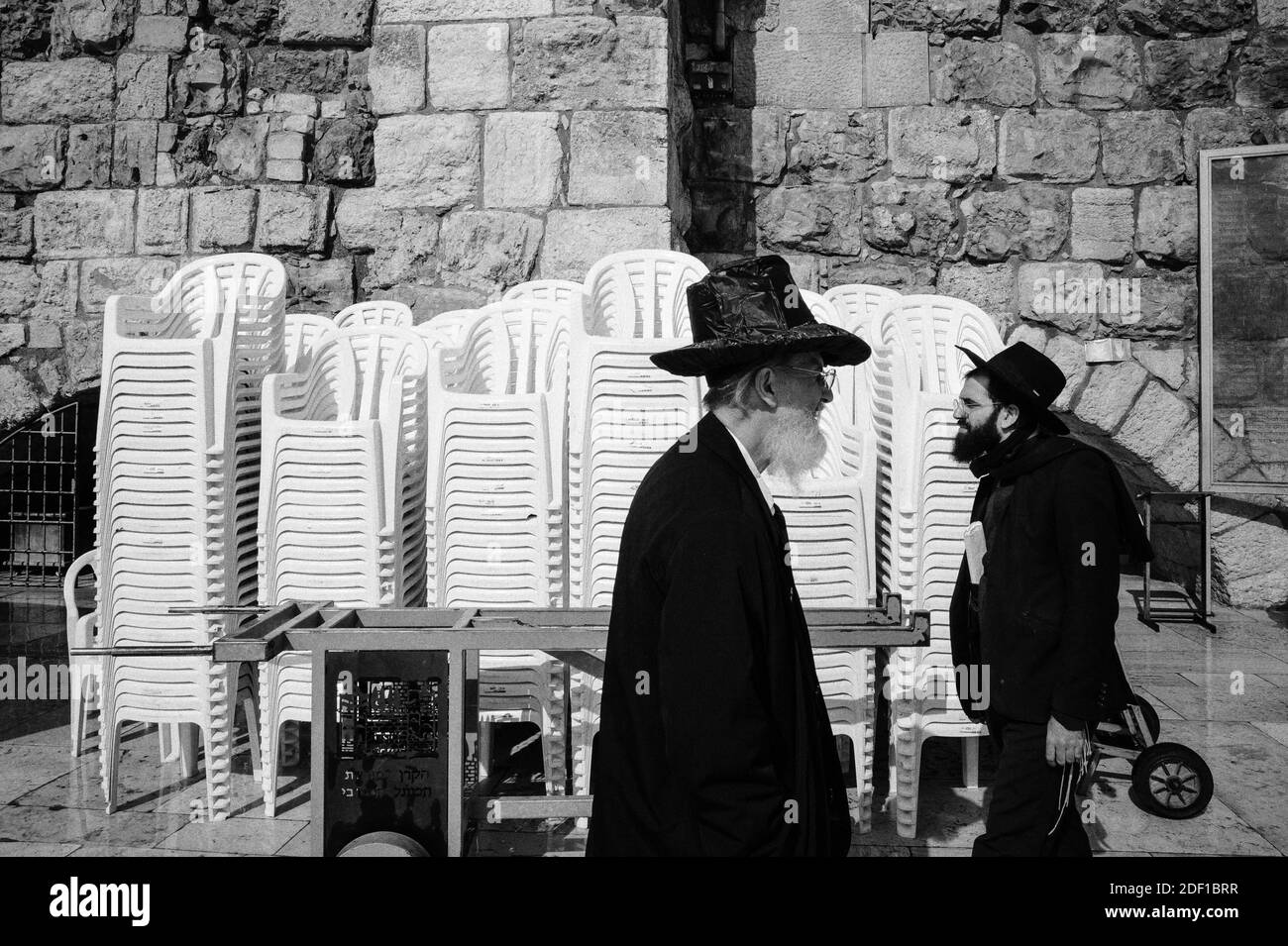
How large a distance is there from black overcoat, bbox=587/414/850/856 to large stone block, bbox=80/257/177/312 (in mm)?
6148

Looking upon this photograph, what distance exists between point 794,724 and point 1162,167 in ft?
22.3

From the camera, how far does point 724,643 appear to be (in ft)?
5.88

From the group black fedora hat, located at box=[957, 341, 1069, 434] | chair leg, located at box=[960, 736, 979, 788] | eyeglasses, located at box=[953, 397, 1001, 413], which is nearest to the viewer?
black fedora hat, located at box=[957, 341, 1069, 434]

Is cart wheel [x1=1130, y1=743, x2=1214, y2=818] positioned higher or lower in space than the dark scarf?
lower

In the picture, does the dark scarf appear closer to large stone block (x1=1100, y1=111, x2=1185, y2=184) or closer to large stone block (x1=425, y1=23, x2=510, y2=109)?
large stone block (x1=425, y1=23, x2=510, y2=109)

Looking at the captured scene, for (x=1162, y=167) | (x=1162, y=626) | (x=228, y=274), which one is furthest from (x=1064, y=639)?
(x=1162, y=167)

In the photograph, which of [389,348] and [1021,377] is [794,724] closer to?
[1021,377]

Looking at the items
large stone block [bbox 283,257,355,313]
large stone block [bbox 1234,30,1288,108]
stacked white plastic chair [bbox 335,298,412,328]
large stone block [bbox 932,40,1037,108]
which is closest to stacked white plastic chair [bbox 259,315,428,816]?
stacked white plastic chair [bbox 335,298,412,328]

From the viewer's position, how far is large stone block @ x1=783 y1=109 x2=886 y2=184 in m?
7.51

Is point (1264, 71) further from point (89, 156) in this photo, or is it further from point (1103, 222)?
point (89, 156)

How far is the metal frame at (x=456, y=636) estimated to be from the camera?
278 centimetres

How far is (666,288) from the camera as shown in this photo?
505cm

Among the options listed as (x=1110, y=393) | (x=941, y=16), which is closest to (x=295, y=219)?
(x=941, y=16)

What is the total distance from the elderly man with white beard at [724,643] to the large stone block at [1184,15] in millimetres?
6568
